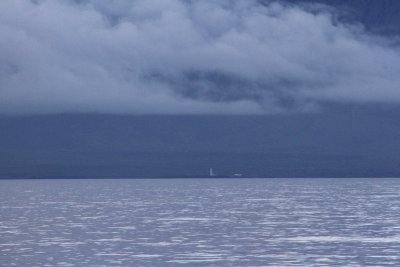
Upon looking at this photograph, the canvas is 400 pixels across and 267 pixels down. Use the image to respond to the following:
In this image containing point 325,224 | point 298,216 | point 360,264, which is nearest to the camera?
point 360,264

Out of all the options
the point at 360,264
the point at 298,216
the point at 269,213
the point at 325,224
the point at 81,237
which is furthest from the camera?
the point at 269,213

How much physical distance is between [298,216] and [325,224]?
14.9 m

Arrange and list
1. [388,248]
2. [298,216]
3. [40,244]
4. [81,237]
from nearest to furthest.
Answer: [388,248], [40,244], [81,237], [298,216]

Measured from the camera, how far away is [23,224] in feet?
334

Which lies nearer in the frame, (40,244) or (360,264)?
(360,264)

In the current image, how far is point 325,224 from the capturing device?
325 ft

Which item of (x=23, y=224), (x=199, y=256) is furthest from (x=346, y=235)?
(x=23, y=224)

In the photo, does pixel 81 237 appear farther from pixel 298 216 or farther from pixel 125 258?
pixel 298 216

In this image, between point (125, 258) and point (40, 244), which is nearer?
point (125, 258)

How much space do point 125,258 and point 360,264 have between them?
1636cm

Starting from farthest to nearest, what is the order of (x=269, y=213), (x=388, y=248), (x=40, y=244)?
(x=269, y=213)
(x=40, y=244)
(x=388, y=248)

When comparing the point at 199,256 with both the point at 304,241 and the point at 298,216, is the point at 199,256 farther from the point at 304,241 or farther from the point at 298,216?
the point at 298,216

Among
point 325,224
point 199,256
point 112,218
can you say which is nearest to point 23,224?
point 112,218

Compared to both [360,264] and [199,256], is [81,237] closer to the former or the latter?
[199,256]
